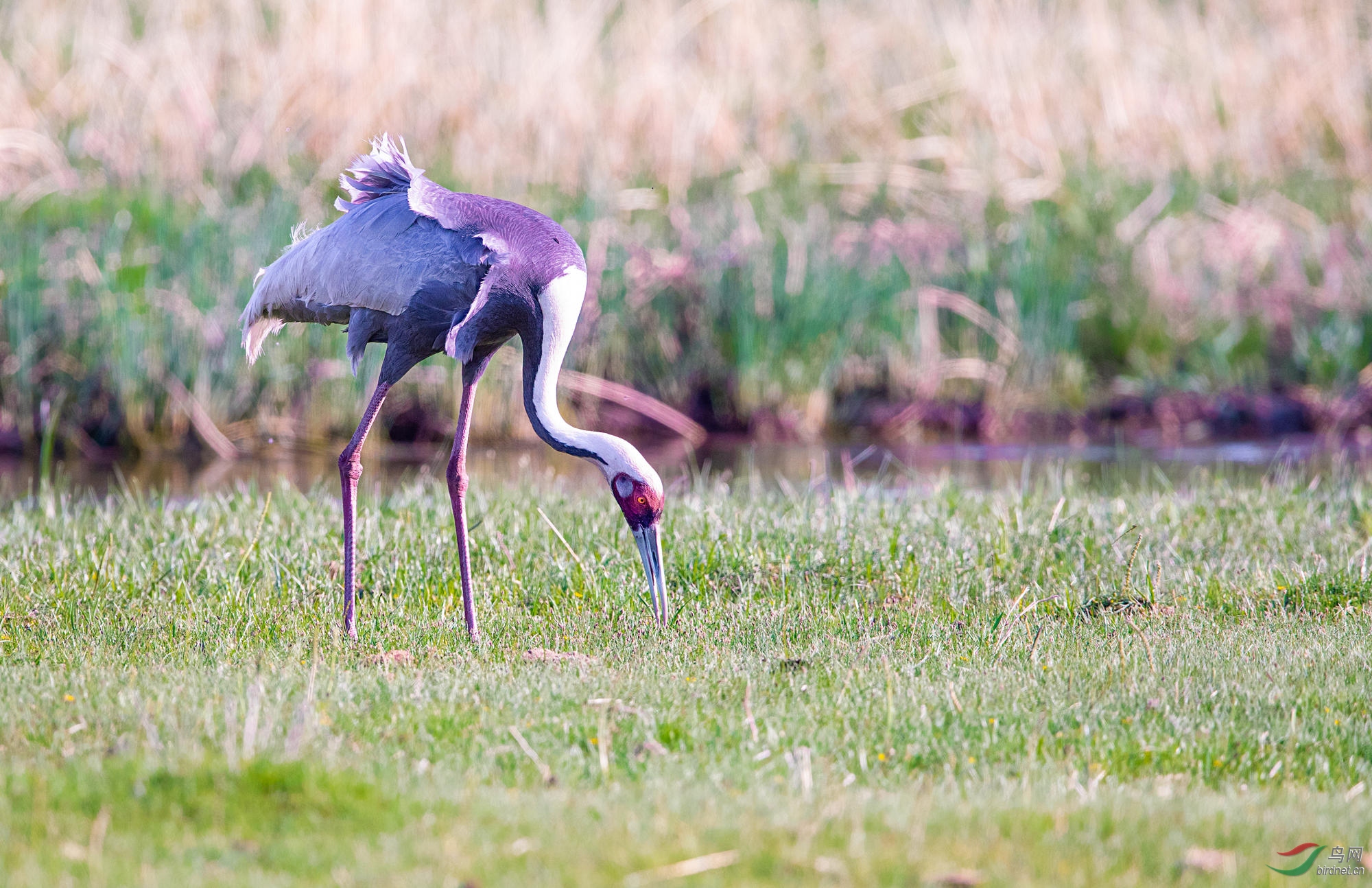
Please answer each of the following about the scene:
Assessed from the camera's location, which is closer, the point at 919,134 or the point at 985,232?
the point at 985,232

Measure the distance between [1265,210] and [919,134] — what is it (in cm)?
325

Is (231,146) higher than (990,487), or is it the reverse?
(231,146)

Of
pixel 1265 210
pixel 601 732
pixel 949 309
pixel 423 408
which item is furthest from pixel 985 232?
pixel 601 732

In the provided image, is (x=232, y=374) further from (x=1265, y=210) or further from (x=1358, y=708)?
(x=1265, y=210)

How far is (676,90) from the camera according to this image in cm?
1395

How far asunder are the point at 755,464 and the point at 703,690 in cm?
579

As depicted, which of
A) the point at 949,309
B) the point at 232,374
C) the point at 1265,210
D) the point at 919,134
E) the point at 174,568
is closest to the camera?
the point at 174,568

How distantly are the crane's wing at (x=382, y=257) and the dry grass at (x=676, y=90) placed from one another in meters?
5.88

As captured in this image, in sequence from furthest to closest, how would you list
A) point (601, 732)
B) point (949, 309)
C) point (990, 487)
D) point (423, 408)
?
point (949, 309), point (423, 408), point (990, 487), point (601, 732)

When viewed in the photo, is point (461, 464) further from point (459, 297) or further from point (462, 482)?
point (459, 297)

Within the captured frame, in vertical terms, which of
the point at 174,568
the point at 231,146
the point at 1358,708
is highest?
the point at 231,146

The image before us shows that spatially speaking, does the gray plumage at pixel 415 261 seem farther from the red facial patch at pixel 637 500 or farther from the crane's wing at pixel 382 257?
the red facial patch at pixel 637 500

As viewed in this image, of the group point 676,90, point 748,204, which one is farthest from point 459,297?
point 676,90

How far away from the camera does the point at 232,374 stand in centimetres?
1025
